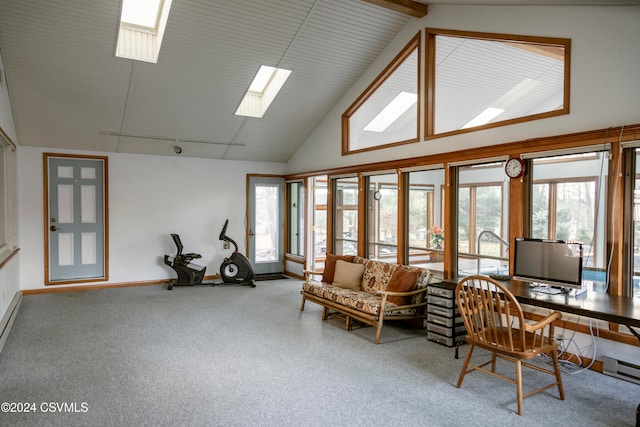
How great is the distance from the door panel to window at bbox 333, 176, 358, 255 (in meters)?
3.92

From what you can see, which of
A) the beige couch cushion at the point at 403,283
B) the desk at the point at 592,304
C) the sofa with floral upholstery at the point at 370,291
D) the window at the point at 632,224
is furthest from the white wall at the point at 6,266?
the window at the point at 632,224

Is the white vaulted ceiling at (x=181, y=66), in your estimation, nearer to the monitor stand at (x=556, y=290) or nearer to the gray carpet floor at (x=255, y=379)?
the gray carpet floor at (x=255, y=379)

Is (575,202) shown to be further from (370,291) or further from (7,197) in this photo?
(7,197)

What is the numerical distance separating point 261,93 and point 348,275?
3.42 m

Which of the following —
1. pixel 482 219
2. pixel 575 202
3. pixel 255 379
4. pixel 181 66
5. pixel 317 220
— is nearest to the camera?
pixel 255 379

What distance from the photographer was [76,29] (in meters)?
4.57

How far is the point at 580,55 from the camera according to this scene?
3684 mm

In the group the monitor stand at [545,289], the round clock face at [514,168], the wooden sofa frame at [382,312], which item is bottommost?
the wooden sofa frame at [382,312]

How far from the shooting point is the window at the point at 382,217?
5926 mm

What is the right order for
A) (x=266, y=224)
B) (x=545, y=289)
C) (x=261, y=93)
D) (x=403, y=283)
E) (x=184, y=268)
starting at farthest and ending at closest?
(x=266, y=224), (x=184, y=268), (x=261, y=93), (x=403, y=283), (x=545, y=289)

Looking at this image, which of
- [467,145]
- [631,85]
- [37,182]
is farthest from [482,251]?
[37,182]

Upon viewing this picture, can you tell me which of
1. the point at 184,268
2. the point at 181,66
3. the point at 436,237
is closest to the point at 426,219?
the point at 436,237

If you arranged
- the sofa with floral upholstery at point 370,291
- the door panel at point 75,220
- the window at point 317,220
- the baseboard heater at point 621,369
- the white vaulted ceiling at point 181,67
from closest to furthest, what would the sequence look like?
1. the baseboard heater at point 621,369
2. the sofa with floral upholstery at point 370,291
3. the white vaulted ceiling at point 181,67
4. the door panel at point 75,220
5. the window at point 317,220

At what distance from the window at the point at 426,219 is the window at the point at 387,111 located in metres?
0.62
